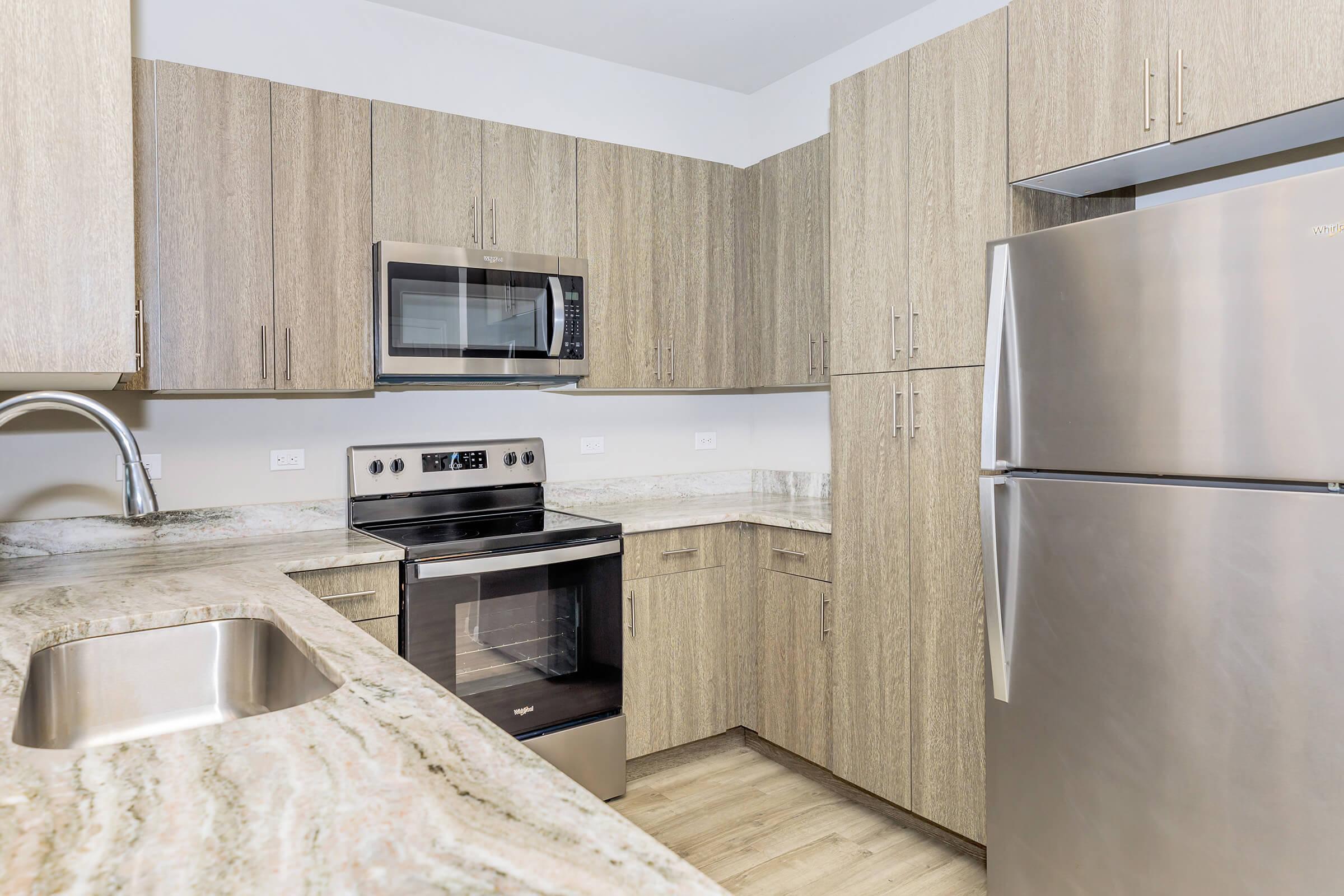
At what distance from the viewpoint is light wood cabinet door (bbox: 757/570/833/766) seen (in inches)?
111

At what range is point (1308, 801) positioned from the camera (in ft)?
4.75

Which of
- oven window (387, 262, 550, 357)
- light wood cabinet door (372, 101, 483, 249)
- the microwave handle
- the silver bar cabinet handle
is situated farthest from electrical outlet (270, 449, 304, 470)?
the silver bar cabinet handle

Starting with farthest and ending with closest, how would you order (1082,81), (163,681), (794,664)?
(794,664) → (1082,81) → (163,681)

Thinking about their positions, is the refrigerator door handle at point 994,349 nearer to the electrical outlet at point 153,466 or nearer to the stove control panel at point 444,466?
the stove control panel at point 444,466

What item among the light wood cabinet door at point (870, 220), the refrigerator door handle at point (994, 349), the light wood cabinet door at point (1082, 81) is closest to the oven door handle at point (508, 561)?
the light wood cabinet door at point (870, 220)

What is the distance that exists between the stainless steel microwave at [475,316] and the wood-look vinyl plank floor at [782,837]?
1.53 m

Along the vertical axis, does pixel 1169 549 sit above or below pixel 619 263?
below

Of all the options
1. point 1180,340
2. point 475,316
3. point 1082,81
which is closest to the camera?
point 1180,340

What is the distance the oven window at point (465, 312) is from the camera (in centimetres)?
259

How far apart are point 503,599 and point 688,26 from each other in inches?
87.9

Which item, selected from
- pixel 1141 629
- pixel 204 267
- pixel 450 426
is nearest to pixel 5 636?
pixel 204 267

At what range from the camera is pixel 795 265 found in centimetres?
319

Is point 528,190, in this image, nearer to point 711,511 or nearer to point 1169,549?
point 711,511

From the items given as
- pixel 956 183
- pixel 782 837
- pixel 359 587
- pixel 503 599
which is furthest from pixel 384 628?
pixel 956 183
